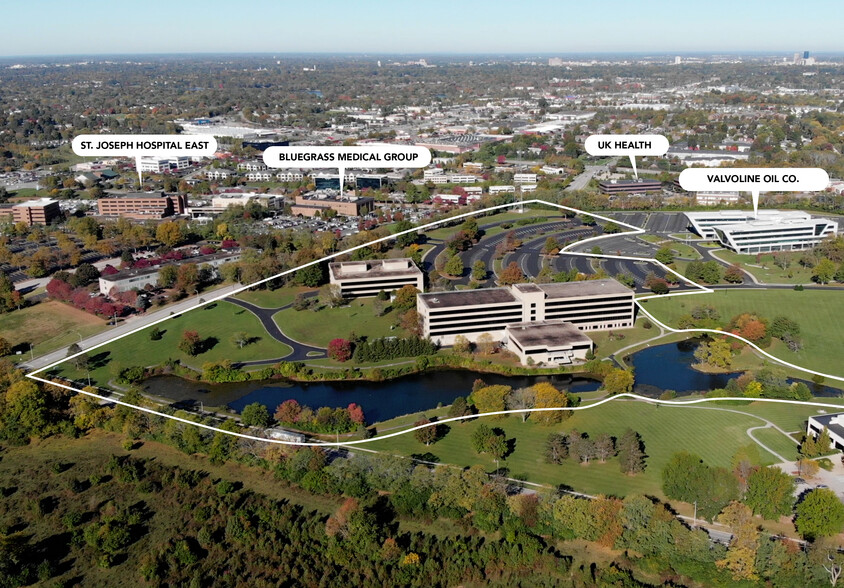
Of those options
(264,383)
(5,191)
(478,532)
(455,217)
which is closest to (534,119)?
(455,217)

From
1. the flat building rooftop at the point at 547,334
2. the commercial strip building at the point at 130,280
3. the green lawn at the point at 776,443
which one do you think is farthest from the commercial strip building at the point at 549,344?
the commercial strip building at the point at 130,280

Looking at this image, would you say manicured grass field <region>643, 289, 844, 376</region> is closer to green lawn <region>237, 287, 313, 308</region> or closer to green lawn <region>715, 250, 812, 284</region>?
green lawn <region>715, 250, 812, 284</region>

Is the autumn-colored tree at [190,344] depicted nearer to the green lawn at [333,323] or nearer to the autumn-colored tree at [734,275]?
the green lawn at [333,323]

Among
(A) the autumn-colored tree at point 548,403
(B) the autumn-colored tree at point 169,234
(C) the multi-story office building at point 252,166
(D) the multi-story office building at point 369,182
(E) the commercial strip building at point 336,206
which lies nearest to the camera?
(A) the autumn-colored tree at point 548,403

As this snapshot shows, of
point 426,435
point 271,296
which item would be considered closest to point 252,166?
point 271,296

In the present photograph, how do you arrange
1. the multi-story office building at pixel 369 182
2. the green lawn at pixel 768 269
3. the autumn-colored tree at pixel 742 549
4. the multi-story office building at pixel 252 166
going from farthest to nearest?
the multi-story office building at pixel 252 166 < the multi-story office building at pixel 369 182 < the green lawn at pixel 768 269 < the autumn-colored tree at pixel 742 549

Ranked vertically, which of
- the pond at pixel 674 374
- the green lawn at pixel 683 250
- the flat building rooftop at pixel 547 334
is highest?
the green lawn at pixel 683 250
